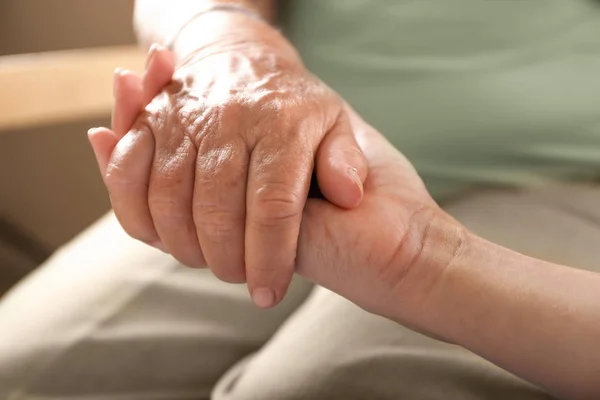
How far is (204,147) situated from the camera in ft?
1.68

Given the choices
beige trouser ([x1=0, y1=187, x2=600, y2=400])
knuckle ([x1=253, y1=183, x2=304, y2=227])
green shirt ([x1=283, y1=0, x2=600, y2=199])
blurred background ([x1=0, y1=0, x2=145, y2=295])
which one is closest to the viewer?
knuckle ([x1=253, y1=183, x2=304, y2=227])

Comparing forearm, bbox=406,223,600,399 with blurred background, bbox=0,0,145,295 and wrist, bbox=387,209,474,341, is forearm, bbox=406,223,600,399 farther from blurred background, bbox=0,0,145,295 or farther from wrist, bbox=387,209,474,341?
blurred background, bbox=0,0,145,295

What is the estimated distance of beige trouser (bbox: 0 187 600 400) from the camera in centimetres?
59

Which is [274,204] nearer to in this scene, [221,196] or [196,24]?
[221,196]

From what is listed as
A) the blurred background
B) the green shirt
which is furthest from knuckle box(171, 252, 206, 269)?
the blurred background

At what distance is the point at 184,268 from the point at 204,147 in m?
0.27

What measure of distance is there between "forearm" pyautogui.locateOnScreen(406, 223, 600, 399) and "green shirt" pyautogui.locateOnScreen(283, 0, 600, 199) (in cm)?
22

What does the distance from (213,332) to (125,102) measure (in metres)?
0.28

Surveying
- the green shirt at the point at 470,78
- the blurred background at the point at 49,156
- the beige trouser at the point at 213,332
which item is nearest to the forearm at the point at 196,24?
the green shirt at the point at 470,78

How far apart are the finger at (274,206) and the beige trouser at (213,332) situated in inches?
5.1

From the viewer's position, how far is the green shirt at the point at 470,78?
0.73 metres

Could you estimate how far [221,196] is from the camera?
500mm

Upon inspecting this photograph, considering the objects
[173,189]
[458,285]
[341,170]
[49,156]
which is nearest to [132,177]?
[173,189]

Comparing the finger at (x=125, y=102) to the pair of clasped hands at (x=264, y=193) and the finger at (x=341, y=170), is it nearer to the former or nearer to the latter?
the pair of clasped hands at (x=264, y=193)
